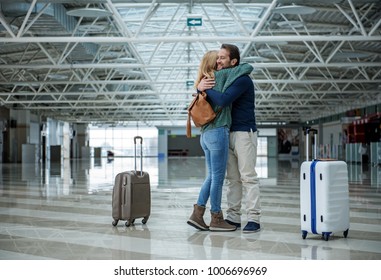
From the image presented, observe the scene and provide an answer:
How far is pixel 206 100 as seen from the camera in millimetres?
6266

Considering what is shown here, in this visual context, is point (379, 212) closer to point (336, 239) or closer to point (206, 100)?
point (336, 239)

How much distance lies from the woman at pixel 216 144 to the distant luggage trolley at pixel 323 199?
0.92 metres

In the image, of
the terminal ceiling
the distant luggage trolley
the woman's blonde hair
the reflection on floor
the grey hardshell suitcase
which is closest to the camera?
the reflection on floor

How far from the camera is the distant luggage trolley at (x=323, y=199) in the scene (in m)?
5.73

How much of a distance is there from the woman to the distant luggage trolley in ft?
3.01

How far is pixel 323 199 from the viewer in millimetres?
5738

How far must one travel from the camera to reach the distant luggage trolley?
18.8 ft

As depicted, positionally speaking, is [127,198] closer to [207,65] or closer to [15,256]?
[207,65]

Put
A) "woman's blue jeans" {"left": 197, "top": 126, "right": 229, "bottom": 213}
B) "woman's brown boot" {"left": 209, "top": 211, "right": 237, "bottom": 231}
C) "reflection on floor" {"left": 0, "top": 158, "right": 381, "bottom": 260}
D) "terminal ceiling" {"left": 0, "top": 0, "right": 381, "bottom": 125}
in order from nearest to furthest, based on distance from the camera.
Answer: "reflection on floor" {"left": 0, "top": 158, "right": 381, "bottom": 260}
"woman's blue jeans" {"left": 197, "top": 126, "right": 229, "bottom": 213}
"woman's brown boot" {"left": 209, "top": 211, "right": 237, "bottom": 231}
"terminal ceiling" {"left": 0, "top": 0, "right": 381, "bottom": 125}

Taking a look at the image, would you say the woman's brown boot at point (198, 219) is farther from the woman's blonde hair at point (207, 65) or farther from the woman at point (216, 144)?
the woman's blonde hair at point (207, 65)

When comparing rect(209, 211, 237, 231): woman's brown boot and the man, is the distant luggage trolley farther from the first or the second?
rect(209, 211, 237, 231): woman's brown boot

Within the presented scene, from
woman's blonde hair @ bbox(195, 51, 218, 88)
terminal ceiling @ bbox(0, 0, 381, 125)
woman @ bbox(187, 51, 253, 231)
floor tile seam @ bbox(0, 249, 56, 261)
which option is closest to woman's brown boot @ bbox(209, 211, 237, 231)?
woman @ bbox(187, 51, 253, 231)

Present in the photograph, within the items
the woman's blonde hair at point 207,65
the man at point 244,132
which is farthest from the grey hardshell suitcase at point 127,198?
the woman's blonde hair at point 207,65
